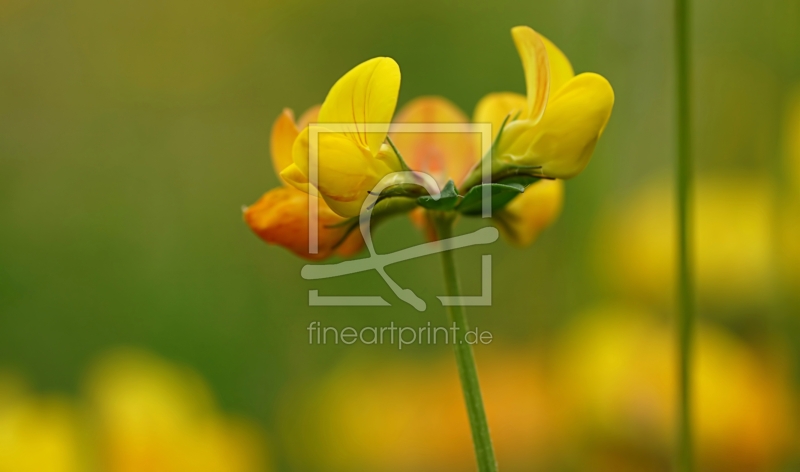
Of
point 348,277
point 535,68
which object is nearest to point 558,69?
point 535,68

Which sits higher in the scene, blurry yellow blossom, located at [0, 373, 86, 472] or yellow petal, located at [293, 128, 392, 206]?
yellow petal, located at [293, 128, 392, 206]

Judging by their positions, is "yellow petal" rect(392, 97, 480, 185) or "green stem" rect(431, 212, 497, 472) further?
"yellow petal" rect(392, 97, 480, 185)

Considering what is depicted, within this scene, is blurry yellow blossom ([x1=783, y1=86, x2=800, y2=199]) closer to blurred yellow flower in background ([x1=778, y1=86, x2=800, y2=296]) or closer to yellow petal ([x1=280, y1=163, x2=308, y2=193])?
blurred yellow flower in background ([x1=778, y1=86, x2=800, y2=296])

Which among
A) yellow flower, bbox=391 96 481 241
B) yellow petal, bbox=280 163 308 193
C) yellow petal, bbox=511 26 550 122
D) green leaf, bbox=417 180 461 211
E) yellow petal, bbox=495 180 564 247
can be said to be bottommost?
yellow petal, bbox=495 180 564 247

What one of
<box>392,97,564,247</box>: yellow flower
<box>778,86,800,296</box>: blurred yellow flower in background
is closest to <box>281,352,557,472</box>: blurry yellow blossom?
<box>778,86,800,296</box>: blurred yellow flower in background

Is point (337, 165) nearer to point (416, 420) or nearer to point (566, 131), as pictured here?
point (566, 131)

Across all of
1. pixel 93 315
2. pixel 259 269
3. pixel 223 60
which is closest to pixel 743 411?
pixel 259 269

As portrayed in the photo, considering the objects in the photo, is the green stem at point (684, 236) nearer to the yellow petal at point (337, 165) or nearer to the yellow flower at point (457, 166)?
the yellow flower at point (457, 166)
